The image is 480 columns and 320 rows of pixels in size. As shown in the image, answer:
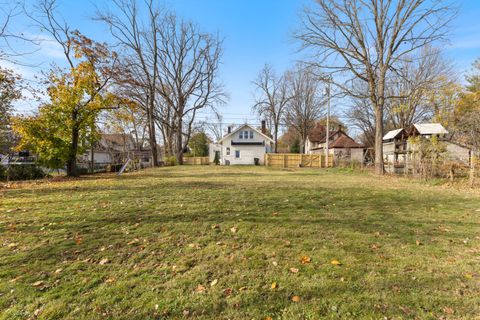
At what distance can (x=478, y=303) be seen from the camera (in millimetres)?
2428

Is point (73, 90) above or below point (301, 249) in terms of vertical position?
above

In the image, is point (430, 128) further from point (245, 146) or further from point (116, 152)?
point (116, 152)

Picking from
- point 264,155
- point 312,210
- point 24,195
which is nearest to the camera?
point 312,210

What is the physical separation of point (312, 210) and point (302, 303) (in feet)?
12.6

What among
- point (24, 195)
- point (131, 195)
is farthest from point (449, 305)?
point (24, 195)

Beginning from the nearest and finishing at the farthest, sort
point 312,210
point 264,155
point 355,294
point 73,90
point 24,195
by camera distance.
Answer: point 355,294 → point 312,210 → point 24,195 → point 73,90 → point 264,155

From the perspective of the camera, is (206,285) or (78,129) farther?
(78,129)

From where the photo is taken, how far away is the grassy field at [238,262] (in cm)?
240

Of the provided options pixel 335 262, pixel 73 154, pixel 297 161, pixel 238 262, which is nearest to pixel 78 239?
pixel 238 262

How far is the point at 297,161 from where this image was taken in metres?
28.7

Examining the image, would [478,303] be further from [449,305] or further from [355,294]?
[355,294]

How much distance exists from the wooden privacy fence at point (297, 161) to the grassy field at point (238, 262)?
21645 mm

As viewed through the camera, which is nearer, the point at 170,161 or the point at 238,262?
the point at 238,262

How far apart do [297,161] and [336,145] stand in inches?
377
